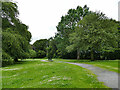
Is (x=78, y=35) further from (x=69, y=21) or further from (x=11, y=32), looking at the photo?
(x=11, y=32)

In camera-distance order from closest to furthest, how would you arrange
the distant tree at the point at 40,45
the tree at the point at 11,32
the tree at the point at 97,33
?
the tree at the point at 11,32 < the tree at the point at 97,33 < the distant tree at the point at 40,45

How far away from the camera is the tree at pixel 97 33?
1841cm

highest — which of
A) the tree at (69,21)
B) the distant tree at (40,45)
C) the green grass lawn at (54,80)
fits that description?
the tree at (69,21)

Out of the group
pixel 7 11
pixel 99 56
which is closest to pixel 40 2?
pixel 7 11

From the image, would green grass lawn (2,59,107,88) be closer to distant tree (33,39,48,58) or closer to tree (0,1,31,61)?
tree (0,1,31,61)

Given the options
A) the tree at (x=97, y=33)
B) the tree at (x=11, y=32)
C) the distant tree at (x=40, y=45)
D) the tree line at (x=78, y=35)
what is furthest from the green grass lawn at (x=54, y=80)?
the distant tree at (x=40, y=45)

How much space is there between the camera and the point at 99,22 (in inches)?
762

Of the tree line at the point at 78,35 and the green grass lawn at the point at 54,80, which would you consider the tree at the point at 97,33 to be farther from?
the green grass lawn at the point at 54,80

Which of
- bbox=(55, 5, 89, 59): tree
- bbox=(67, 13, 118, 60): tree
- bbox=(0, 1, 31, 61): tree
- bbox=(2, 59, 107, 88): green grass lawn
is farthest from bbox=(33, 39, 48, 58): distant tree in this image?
bbox=(2, 59, 107, 88): green grass lawn

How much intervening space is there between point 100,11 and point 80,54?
1638cm

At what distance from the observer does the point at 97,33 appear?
1873 centimetres

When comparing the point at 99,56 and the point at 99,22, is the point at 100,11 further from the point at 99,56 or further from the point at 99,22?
the point at 99,56

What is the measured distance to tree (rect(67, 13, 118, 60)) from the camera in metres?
18.4

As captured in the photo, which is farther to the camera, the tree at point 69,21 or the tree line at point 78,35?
the tree at point 69,21
